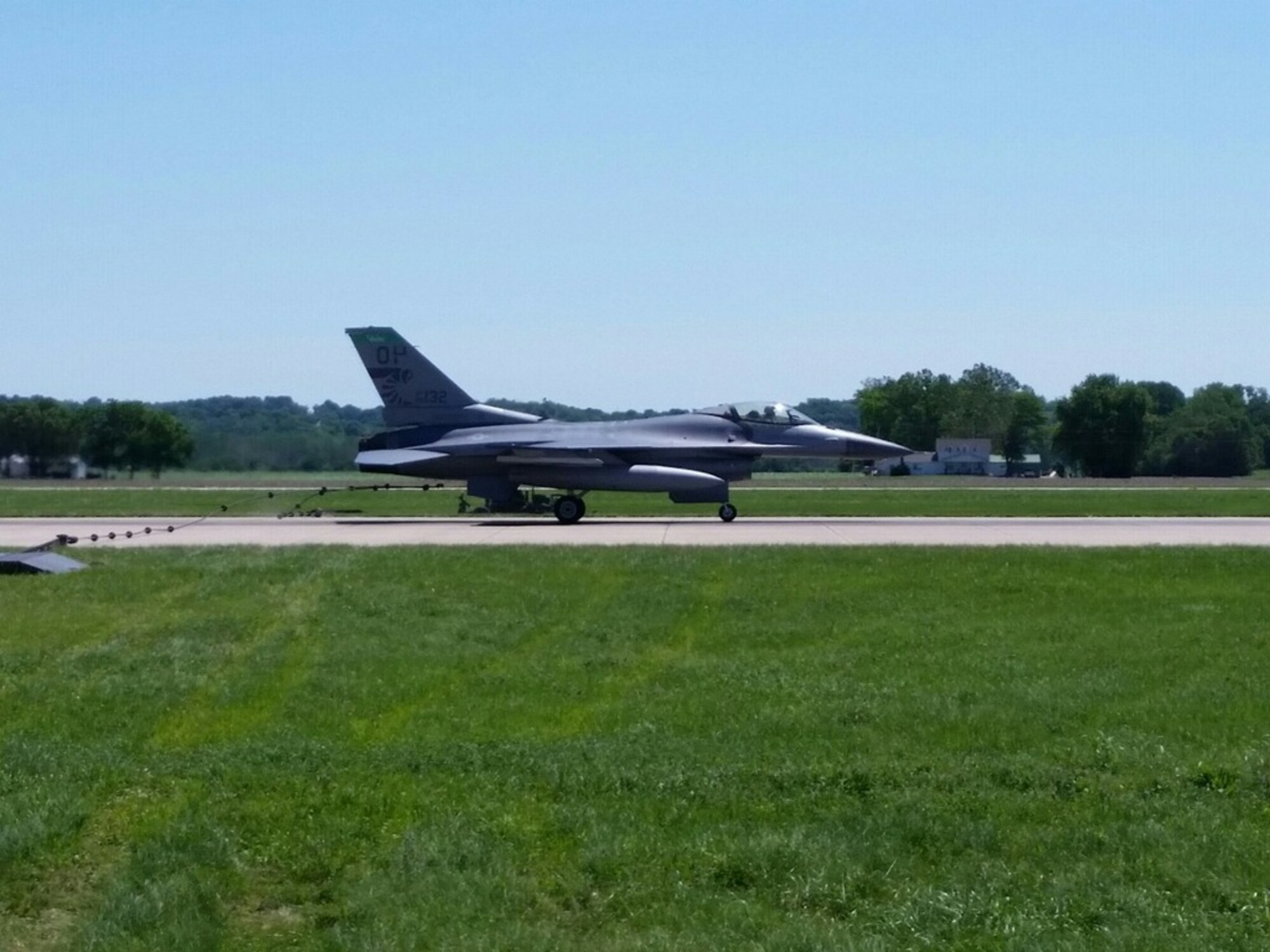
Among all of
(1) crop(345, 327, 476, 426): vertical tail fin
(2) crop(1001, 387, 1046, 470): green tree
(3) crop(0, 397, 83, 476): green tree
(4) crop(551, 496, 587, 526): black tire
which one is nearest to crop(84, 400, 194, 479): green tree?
(3) crop(0, 397, 83, 476): green tree

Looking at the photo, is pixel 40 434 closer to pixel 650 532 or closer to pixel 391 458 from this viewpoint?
pixel 391 458

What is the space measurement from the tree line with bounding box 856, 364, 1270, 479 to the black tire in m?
56.0

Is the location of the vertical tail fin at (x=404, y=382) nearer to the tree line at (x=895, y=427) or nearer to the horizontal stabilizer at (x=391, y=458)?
the horizontal stabilizer at (x=391, y=458)

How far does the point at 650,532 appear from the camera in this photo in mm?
26641

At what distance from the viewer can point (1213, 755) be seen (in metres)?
8.16

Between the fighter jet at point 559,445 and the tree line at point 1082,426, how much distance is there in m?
54.2

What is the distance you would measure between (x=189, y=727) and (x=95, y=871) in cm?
282

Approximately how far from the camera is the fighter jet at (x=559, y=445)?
30781 millimetres

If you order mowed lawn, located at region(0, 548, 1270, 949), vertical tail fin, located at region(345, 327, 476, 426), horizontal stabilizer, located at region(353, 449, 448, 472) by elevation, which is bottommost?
mowed lawn, located at region(0, 548, 1270, 949)

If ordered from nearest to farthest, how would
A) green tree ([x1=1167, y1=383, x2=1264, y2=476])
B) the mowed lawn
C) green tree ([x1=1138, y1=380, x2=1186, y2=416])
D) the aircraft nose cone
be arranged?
the mowed lawn
the aircraft nose cone
green tree ([x1=1167, y1=383, x2=1264, y2=476])
green tree ([x1=1138, y1=380, x2=1186, y2=416])

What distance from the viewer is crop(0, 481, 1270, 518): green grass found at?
3484 cm

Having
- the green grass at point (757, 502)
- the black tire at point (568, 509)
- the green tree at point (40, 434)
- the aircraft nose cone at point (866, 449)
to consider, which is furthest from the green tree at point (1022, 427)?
the black tire at point (568, 509)

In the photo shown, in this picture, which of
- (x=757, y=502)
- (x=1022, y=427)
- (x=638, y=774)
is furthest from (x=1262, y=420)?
(x=638, y=774)

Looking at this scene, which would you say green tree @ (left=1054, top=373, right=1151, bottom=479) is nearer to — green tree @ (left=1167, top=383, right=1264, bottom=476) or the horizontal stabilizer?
green tree @ (left=1167, top=383, right=1264, bottom=476)
